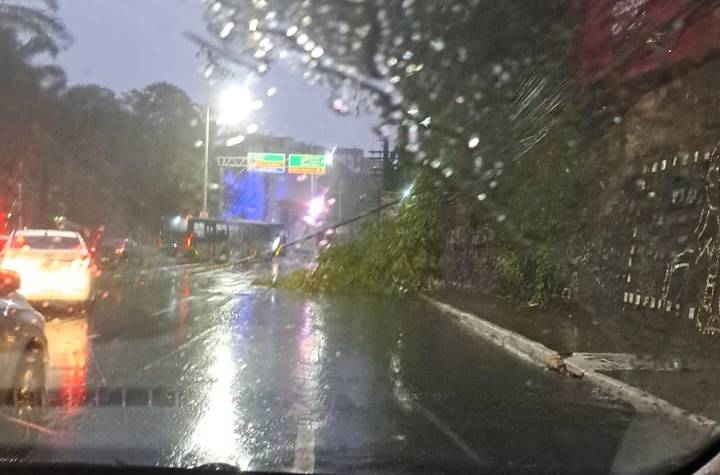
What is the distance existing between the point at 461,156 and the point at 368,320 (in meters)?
5.02

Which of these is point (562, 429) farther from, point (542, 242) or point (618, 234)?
point (542, 242)

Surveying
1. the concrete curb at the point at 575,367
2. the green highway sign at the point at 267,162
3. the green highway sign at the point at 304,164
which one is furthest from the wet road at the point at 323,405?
the green highway sign at the point at 304,164

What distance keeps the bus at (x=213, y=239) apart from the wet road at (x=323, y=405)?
32.5 m

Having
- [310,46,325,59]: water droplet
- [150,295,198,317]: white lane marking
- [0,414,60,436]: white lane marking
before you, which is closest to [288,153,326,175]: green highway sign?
[150,295,198,317]: white lane marking

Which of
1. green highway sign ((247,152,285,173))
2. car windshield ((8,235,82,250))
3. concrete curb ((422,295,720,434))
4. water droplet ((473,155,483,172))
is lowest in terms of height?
concrete curb ((422,295,720,434))

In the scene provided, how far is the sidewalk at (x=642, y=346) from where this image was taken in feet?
30.6

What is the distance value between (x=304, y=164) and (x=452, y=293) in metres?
28.8

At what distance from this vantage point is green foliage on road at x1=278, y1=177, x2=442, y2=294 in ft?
84.4

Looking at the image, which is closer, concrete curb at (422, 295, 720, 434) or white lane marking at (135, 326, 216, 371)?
concrete curb at (422, 295, 720, 434)

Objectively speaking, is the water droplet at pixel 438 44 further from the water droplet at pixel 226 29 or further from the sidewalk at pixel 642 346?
the sidewalk at pixel 642 346

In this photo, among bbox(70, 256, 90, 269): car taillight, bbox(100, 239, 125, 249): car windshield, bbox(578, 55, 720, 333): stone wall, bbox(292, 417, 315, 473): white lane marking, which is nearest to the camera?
bbox(292, 417, 315, 473): white lane marking

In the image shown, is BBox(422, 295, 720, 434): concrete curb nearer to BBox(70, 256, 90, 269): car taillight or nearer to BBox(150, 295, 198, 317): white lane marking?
BBox(150, 295, 198, 317): white lane marking

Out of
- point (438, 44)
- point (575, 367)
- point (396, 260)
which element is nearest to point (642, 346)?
point (575, 367)

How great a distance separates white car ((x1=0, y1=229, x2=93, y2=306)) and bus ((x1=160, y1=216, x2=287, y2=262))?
30074mm
